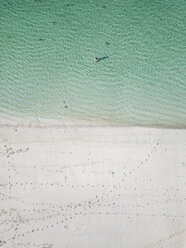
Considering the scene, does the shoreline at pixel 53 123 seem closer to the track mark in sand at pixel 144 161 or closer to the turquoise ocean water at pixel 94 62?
the turquoise ocean water at pixel 94 62

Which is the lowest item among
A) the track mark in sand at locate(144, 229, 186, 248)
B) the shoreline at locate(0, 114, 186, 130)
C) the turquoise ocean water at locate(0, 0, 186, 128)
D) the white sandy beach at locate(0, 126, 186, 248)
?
the track mark in sand at locate(144, 229, 186, 248)

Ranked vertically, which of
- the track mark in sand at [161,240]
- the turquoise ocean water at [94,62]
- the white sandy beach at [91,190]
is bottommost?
the track mark in sand at [161,240]

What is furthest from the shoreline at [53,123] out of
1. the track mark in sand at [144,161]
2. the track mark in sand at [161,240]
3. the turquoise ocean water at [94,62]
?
the track mark in sand at [161,240]

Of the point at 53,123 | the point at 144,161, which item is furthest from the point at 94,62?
the point at 144,161

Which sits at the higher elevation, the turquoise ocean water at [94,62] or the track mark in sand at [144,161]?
the turquoise ocean water at [94,62]

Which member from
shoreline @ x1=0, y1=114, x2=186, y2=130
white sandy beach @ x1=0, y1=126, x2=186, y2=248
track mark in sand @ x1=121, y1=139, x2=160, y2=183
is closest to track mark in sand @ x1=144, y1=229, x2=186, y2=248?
white sandy beach @ x1=0, y1=126, x2=186, y2=248

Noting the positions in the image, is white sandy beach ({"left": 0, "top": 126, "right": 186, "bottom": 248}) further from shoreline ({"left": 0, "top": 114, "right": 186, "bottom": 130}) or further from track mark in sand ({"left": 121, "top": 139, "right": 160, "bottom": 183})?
shoreline ({"left": 0, "top": 114, "right": 186, "bottom": 130})

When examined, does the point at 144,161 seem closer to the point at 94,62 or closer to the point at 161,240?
the point at 161,240
